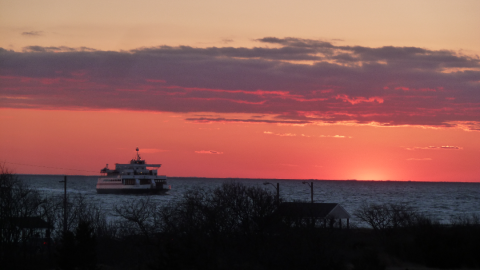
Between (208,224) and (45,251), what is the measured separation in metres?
17.1

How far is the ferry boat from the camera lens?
152875mm

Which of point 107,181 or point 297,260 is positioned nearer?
point 297,260

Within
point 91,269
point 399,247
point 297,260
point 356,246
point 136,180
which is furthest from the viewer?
point 136,180

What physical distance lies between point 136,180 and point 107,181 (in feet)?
33.4

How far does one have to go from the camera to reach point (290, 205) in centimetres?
3756

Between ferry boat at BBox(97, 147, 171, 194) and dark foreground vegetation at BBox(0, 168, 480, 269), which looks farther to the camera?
ferry boat at BBox(97, 147, 171, 194)

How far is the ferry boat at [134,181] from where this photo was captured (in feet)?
502

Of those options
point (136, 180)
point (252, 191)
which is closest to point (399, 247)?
point (252, 191)

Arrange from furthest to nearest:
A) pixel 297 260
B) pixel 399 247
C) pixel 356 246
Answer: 1. pixel 356 246
2. pixel 399 247
3. pixel 297 260

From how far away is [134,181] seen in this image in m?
154

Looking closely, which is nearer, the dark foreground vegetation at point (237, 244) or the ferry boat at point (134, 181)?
the dark foreground vegetation at point (237, 244)

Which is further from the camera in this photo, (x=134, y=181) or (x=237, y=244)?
(x=134, y=181)

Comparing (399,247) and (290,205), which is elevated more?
(290,205)

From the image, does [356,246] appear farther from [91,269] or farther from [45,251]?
[45,251]
